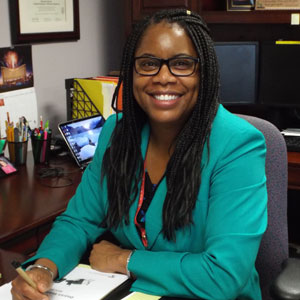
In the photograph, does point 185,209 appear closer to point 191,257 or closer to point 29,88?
point 191,257

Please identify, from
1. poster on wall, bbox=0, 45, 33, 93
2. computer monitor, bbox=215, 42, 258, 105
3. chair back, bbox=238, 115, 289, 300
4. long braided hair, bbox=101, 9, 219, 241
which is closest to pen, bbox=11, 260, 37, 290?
long braided hair, bbox=101, 9, 219, 241

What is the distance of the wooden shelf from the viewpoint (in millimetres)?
2439

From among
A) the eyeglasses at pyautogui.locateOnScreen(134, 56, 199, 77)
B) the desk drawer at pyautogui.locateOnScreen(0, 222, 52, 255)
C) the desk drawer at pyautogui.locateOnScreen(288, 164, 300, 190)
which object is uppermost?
the eyeglasses at pyautogui.locateOnScreen(134, 56, 199, 77)

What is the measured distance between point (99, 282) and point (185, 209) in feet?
0.80

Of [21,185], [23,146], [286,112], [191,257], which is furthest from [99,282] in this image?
[286,112]

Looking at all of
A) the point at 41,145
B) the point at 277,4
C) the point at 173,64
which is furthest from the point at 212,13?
the point at 173,64

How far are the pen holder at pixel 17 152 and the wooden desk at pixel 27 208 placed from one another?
0.30 ft

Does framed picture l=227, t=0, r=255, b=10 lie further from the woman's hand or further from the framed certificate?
the woman's hand

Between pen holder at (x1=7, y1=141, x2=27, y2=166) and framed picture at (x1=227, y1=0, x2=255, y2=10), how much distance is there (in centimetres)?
121

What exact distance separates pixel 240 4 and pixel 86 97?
34.6 inches

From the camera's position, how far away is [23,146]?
193cm

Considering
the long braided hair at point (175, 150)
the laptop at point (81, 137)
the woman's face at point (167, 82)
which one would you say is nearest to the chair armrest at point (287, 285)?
the long braided hair at point (175, 150)

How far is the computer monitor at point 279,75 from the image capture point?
8.60 ft

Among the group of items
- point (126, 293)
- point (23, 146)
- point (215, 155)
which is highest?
point (215, 155)
